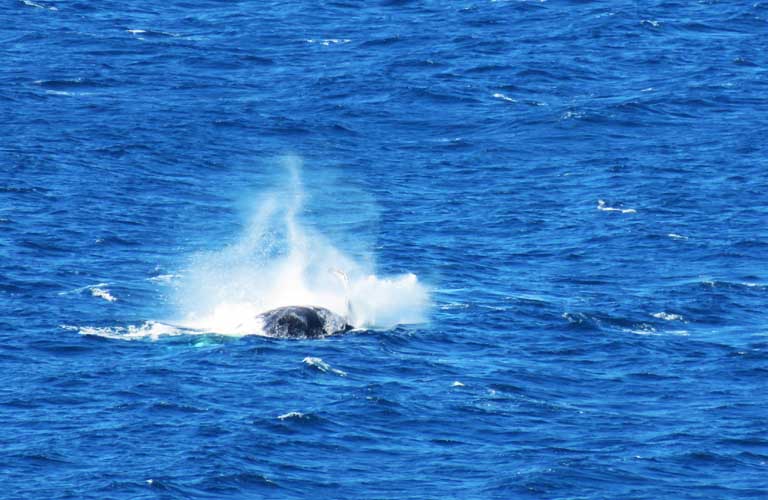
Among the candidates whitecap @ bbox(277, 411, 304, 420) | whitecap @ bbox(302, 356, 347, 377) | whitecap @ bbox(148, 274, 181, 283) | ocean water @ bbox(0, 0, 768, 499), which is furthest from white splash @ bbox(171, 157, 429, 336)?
whitecap @ bbox(277, 411, 304, 420)

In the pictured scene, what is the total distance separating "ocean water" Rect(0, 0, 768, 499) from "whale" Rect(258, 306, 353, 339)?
48.5 inches

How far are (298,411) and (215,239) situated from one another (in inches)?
1351

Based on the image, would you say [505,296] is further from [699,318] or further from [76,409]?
[76,409]

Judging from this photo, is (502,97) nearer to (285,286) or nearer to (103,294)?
(285,286)

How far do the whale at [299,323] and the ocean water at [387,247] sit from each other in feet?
4.04

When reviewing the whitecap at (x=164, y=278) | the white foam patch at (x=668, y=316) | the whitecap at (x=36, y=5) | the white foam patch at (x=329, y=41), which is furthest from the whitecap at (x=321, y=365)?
the whitecap at (x=36, y=5)

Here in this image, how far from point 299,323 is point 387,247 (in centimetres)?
2108

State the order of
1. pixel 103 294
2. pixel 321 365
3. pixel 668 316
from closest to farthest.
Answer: pixel 321 365 < pixel 668 316 < pixel 103 294

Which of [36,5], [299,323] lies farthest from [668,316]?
[36,5]

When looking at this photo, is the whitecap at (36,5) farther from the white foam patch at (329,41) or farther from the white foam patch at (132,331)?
the white foam patch at (132,331)

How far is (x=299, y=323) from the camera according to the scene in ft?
351

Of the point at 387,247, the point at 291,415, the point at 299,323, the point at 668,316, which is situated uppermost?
the point at 387,247

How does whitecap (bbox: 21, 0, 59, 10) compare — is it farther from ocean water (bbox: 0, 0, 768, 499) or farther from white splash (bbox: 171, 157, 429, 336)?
white splash (bbox: 171, 157, 429, 336)


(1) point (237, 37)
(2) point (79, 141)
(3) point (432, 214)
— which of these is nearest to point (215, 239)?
(3) point (432, 214)
